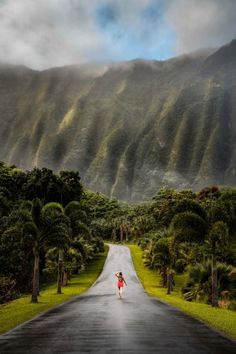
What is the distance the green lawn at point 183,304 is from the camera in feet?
69.6

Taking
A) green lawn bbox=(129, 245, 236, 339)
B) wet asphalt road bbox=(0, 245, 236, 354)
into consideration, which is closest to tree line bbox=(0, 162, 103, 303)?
green lawn bbox=(129, 245, 236, 339)

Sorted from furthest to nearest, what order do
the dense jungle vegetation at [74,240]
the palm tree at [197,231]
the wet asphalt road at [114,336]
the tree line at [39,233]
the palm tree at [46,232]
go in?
the tree line at [39,233] < the palm tree at [46,232] < the dense jungle vegetation at [74,240] < the palm tree at [197,231] < the wet asphalt road at [114,336]

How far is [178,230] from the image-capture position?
3547 cm

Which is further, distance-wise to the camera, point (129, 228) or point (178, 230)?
point (129, 228)

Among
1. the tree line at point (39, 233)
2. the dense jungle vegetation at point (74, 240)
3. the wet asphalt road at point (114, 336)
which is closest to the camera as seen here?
the wet asphalt road at point (114, 336)

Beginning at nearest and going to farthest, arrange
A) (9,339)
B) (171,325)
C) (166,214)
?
(9,339), (171,325), (166,214)

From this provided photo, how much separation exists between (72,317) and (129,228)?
13702 centimetres

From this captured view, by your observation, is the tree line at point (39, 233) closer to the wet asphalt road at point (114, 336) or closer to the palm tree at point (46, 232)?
the palm tree at point (46, 232)

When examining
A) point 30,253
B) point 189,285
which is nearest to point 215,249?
point 189,285

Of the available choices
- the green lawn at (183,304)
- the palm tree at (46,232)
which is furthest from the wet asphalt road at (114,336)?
the palm tree at (46,232)

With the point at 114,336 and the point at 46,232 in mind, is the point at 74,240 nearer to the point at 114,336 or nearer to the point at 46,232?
the point at 46,232

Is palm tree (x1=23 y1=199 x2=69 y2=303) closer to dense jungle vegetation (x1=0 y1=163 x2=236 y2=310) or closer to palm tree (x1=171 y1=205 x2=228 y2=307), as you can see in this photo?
dense jungle vegetation (x1=0 y1=163 x2=236 y2=310)

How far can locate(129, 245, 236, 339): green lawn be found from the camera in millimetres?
21203

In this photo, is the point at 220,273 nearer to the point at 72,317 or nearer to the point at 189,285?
the point at 189,285
